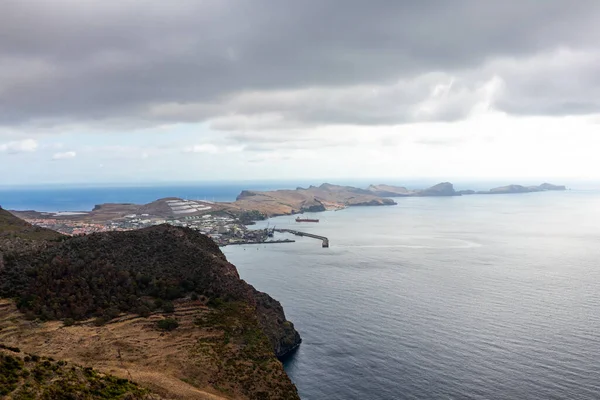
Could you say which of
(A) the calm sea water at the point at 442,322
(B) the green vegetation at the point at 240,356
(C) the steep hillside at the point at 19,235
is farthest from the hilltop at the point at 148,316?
(A) the calm sea water at the point at 442,322

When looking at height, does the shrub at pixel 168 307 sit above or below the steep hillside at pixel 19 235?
below

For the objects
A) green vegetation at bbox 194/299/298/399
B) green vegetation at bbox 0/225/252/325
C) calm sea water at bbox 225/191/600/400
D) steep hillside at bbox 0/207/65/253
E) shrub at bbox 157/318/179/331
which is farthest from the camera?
steep hillside at bbox 0/207/65/253

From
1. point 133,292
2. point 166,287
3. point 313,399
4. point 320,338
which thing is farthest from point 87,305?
point 320,338

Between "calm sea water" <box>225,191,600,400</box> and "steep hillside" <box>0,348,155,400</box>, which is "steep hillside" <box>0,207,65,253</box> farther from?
"calm sea water" <box>225,191,600,400</box>

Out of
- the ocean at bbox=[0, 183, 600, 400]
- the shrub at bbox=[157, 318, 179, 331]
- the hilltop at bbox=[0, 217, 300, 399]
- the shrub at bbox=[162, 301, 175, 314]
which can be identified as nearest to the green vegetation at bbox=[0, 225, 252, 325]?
the shrub at bbox=[162, 301, 175, 314]

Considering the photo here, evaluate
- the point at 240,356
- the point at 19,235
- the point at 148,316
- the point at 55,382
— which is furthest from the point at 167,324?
the point at 19,235

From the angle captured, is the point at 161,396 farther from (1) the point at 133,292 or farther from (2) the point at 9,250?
(2) the point at 9,250

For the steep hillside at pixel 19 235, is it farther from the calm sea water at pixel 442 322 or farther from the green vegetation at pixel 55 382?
the calm sea water at pixel 442 322
